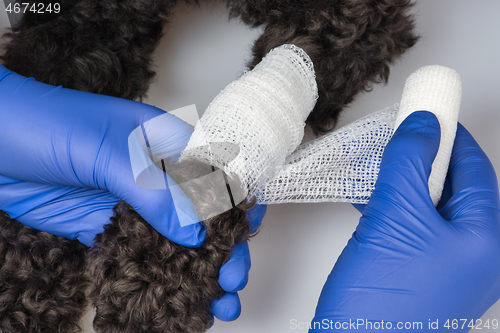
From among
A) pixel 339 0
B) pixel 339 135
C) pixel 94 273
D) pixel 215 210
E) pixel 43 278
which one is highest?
pixel 339 0

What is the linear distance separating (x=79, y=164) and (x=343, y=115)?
78 centimetres

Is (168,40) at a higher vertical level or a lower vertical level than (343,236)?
higher

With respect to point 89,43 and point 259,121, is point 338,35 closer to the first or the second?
point 259,121

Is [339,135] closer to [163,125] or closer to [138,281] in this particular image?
[163,125]

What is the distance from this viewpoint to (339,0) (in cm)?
95

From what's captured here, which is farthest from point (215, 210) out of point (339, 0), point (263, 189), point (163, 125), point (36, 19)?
point (36, 19)

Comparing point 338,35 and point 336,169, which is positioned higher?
point 338,35

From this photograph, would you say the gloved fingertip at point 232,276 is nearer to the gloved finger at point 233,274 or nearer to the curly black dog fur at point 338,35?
the gloved finger at point 233,274

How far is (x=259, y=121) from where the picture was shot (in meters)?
0.83

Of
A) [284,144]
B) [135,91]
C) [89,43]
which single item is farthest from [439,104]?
[89,43]

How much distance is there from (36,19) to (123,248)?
2.64ft

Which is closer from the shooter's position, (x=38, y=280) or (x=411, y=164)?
(x=411, y=164)

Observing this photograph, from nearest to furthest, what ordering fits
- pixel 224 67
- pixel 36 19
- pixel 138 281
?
pixel 138 281
pixel 36 19
pixel 224 67

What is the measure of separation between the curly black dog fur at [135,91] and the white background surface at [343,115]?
0.36 ft
